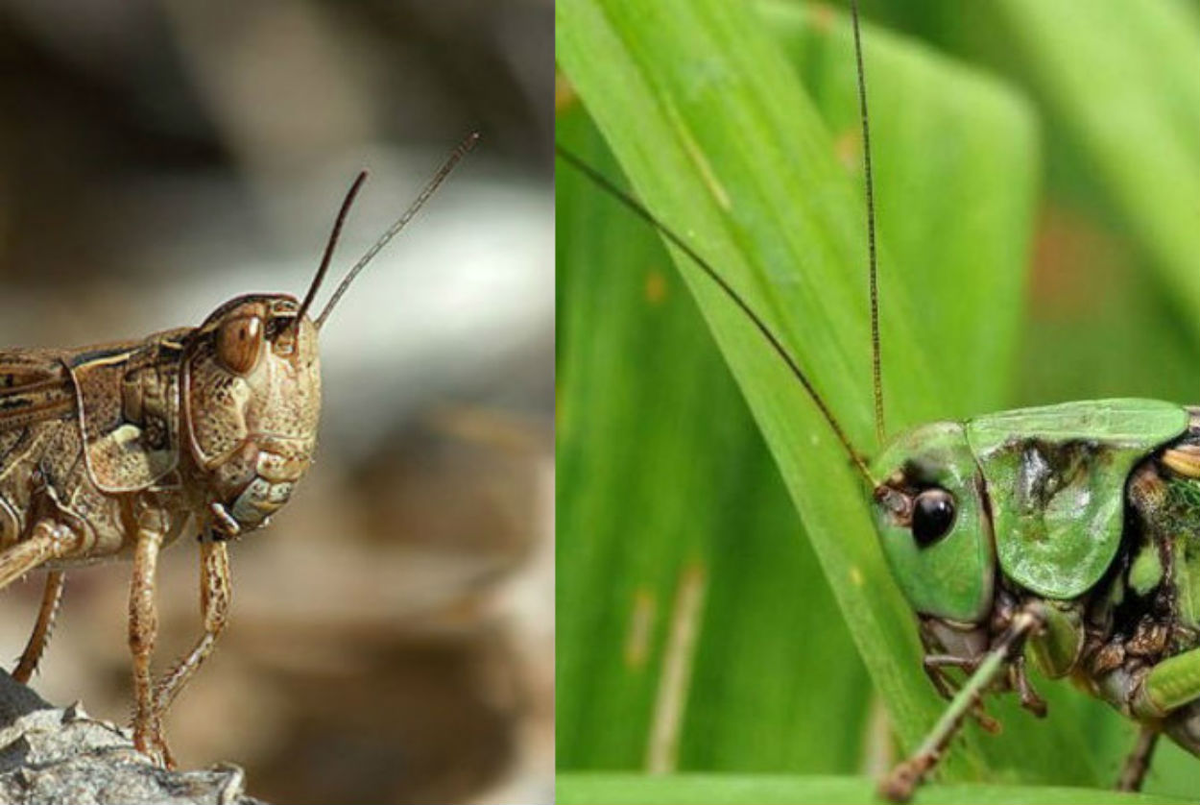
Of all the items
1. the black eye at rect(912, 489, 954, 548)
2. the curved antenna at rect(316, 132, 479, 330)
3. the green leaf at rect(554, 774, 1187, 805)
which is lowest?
the green leaf at rect(554, 774, 1187, 805)

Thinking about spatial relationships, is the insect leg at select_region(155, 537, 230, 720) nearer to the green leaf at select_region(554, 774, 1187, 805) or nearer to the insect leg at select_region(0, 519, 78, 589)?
the insect leg at select_region(0, 519, 78, 589)

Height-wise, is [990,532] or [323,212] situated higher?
[323,212]

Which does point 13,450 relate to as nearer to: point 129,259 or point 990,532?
point 990,532

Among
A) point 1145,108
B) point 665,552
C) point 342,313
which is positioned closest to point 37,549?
point 665,552

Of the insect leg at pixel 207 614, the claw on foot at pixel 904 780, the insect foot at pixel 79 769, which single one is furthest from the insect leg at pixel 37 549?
the claw on foot at pixel 904 780

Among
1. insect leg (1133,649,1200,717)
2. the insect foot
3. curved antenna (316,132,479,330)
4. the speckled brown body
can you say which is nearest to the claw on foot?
insect leg (1133,649,1200,717)

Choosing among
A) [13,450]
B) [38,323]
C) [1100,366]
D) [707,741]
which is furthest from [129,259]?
[707,741]

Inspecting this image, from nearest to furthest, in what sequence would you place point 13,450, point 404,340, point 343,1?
point 13,450, point 404,340, point 343,1

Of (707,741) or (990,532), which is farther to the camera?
(707,741)
